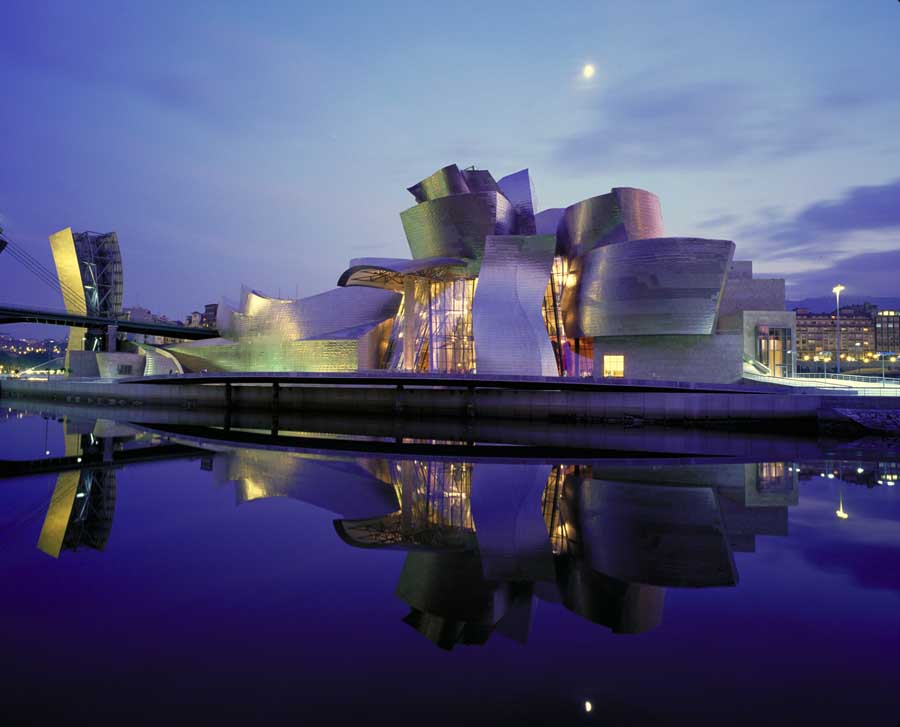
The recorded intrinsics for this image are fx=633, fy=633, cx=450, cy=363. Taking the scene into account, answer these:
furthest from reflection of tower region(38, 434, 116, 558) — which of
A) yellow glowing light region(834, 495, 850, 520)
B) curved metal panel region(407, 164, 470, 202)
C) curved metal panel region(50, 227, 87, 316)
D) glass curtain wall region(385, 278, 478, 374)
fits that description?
curved metal panel region(50, 227, 87, 316)

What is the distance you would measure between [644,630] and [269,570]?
4045mm

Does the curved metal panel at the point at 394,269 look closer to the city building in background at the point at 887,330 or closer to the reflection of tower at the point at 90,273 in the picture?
the reflection of tower at the point at 90,273

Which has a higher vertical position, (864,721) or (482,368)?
(482,368)

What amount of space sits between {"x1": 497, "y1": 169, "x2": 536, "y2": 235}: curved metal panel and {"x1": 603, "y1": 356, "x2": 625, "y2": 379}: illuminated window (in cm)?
781

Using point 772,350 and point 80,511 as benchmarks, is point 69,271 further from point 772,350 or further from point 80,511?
point 772,350

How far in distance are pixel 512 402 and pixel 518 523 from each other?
19.1 meters

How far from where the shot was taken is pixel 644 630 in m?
5.50

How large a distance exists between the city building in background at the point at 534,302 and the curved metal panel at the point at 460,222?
61 millimetres

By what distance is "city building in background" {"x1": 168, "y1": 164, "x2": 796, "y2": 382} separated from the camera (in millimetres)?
28312

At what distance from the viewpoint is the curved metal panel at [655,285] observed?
27.8m

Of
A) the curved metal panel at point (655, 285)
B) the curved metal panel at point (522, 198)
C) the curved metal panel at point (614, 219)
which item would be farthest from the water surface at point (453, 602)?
the curved metal panel at point (522, 198)

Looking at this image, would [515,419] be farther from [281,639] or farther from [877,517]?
[281,639]

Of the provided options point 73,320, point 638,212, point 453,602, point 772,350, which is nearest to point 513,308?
point 638,212

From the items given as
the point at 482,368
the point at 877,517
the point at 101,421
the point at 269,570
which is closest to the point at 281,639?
the point at 269,570
